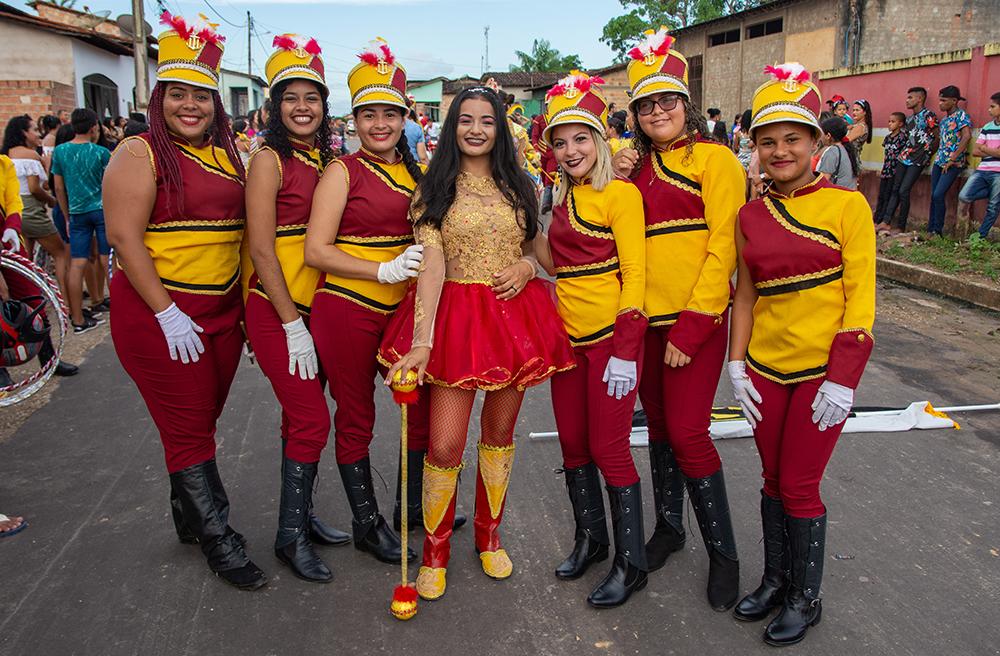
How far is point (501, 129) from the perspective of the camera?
333cm

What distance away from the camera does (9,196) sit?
627 cm

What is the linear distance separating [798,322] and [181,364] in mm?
2533

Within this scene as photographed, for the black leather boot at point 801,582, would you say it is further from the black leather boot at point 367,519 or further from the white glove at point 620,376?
the black leather boot at point 367,519

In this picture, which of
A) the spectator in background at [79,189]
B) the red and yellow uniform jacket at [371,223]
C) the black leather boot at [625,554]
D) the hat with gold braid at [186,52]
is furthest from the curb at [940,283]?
the spectator in background at [79,189]

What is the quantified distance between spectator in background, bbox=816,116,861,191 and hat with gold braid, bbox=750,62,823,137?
6220 millimetres

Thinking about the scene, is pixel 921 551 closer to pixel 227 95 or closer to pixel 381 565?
pixel 381 565

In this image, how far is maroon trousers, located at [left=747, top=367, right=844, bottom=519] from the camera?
294cm

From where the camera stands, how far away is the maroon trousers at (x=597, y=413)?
3.25 meters

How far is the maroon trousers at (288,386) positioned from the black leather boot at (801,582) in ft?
6.62

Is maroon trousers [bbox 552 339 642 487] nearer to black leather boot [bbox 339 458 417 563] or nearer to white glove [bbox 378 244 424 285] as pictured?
white glove [bbox 378 244 424 285]

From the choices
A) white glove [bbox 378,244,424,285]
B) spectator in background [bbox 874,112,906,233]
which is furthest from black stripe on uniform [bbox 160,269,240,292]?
spectator in background [bbox 874,112,906,233]

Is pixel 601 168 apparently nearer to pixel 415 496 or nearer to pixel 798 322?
pixel 798 322

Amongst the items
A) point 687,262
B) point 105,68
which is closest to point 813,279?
point 687,262

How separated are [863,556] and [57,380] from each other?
6074mm
